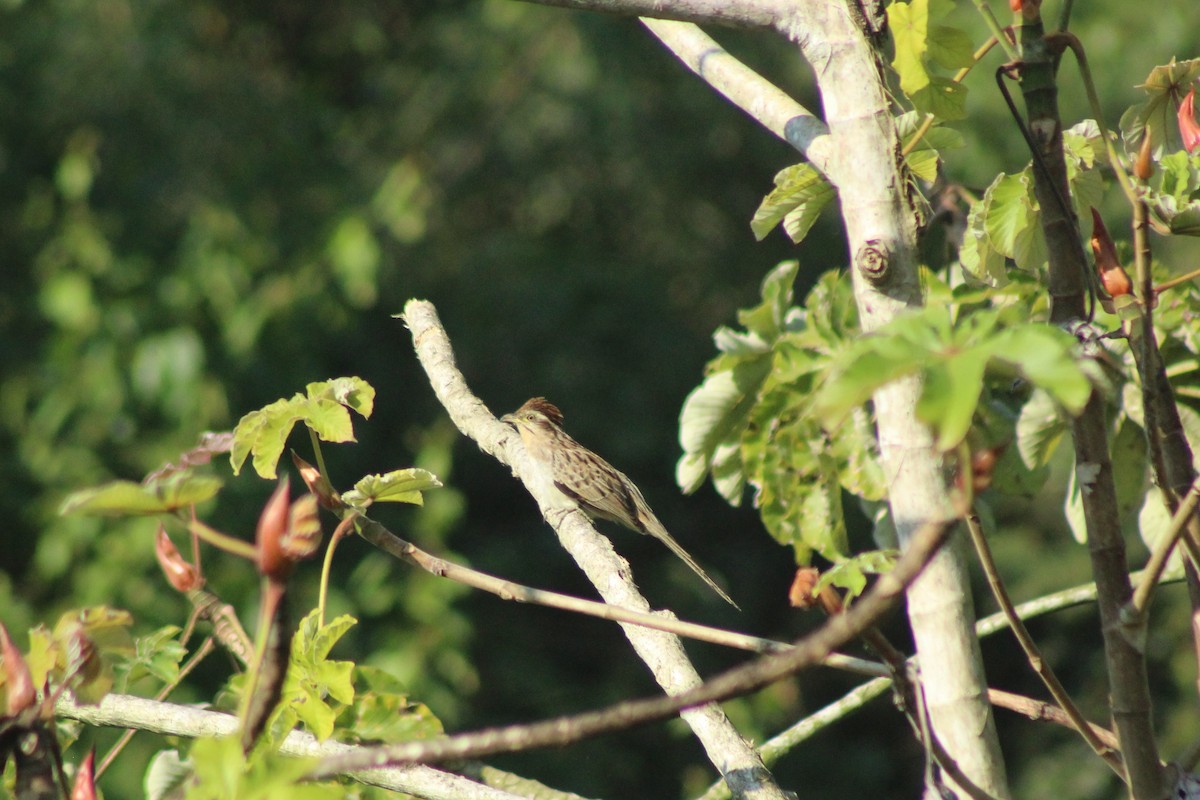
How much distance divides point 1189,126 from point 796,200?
1.99ft

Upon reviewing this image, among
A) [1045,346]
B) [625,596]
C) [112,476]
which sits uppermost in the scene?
[1045,346]

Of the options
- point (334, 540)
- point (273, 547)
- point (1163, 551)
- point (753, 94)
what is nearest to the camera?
point (273, 547)

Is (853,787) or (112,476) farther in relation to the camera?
(853,787)

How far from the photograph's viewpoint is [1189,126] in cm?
193

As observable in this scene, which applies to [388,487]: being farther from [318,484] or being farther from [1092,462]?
[1092,462]

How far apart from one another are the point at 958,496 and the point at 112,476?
7454 millimetres

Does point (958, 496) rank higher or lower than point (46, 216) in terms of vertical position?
lower

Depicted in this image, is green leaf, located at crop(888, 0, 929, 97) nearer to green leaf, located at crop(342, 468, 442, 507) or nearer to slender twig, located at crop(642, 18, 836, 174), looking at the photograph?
slender twig, located at crop(642, 18, 836, 174)

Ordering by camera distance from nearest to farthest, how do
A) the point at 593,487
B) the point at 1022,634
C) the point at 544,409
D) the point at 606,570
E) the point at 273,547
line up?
the point at 273,547 < the point at 1022,634 < the point at 606,570 < the point at 544,409 < the point at 593,487

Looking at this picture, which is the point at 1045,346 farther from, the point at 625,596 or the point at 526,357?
the point at 526,357

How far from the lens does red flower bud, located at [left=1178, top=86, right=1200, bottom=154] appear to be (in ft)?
6.30

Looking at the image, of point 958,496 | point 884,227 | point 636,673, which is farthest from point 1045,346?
point 636,673

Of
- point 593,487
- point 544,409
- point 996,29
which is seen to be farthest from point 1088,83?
point 593,487

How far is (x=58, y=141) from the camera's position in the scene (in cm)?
905
